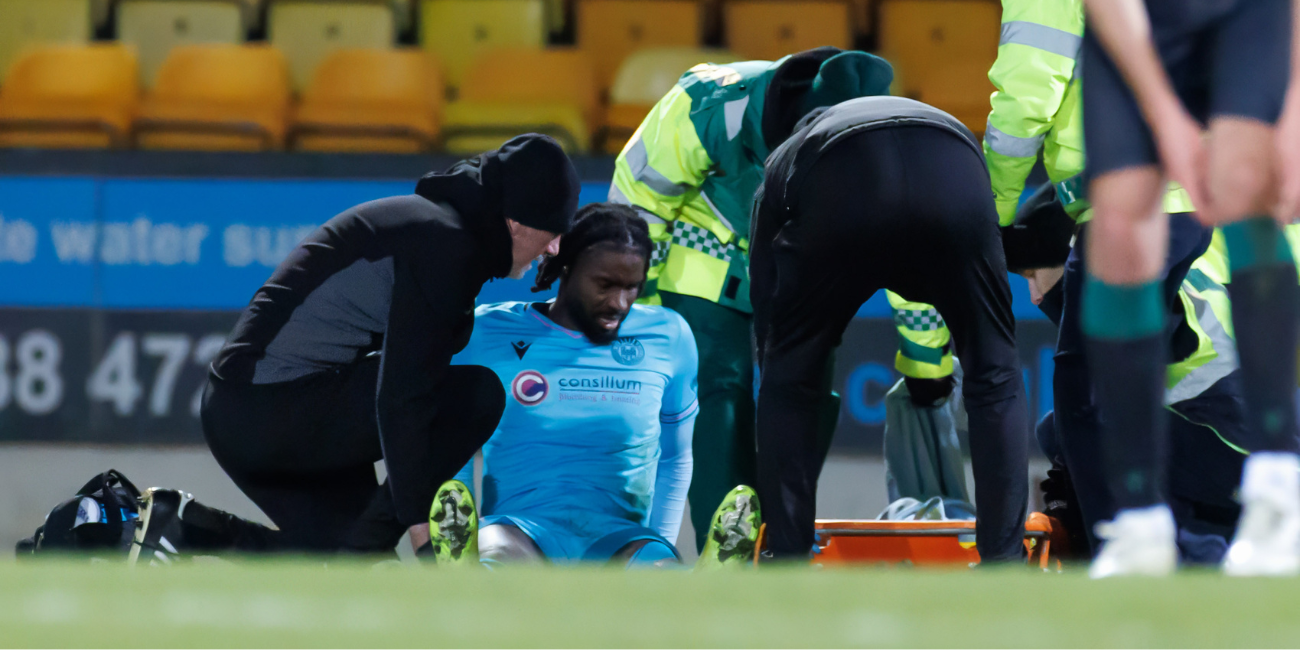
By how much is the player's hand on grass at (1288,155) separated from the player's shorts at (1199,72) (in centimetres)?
1

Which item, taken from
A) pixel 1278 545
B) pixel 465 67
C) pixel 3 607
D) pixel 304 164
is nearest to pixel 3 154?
pixel 304 164

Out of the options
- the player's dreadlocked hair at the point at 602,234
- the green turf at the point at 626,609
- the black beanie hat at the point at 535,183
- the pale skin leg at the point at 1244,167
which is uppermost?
the pale skin leg at the point at 1244,167

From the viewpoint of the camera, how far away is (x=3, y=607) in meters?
1.19

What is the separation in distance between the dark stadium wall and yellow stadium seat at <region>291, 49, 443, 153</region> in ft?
1.59

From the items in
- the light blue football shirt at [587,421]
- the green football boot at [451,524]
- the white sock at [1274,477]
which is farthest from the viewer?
the light blue football shirt at [587,421]

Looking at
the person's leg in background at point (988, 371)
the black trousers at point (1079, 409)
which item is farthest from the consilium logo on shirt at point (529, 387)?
the black trousers at point (1079, 409)

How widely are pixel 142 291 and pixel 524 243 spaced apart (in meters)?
3.18

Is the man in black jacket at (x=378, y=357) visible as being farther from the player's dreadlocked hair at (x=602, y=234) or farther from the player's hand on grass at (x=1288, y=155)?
the player's hand on grass at (x=1288, y=155)

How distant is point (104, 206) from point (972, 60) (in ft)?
13.5

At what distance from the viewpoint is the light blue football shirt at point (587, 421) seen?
9.20ft

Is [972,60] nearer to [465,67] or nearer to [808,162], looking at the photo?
[465,67]

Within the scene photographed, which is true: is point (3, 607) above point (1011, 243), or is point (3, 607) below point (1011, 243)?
below

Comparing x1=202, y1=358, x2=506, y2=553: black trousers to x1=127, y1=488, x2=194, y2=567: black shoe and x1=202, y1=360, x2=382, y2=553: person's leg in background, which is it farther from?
x1=127, y1=488, x2=194, y2=567: black shoe

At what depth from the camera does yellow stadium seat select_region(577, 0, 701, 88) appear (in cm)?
690
